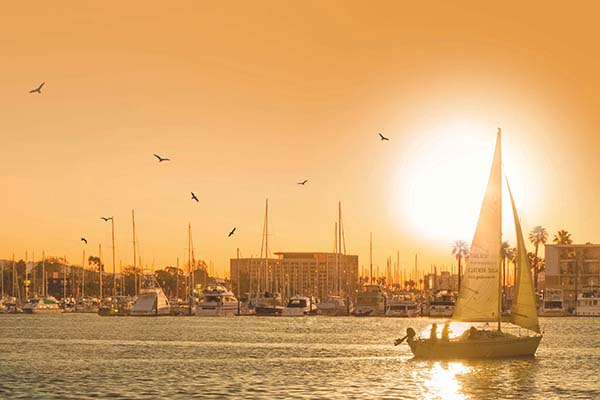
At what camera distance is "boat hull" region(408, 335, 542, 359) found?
66.7 meters

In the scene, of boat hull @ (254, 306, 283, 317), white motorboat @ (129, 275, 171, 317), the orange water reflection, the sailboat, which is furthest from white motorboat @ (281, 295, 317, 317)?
the sailboat

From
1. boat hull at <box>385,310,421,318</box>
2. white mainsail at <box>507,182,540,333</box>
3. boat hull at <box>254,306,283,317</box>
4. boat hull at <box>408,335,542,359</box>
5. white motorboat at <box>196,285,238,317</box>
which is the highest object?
white mainsail at <box>507,182,540,333</box>

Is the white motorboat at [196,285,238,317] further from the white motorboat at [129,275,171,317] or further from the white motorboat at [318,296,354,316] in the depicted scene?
the white motorboat at [318,296,354,316]

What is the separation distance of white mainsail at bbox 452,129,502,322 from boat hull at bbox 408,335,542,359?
74.9 inches

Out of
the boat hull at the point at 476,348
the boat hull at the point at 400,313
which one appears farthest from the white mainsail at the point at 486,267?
the boat hull at the point at 400,313

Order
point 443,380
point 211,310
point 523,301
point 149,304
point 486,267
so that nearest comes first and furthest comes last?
point 443,380, point 486,267, point 523,301, point 211,310, point 149,304

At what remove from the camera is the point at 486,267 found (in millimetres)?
68750

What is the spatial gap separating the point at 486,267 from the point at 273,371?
15.6 meters

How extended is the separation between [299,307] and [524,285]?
12149cm

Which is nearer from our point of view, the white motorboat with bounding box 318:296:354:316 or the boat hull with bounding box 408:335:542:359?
the boat hull with bounding box 408:335:542:359

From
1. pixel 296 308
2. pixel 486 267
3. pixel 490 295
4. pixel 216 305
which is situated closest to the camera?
pixel 486 267

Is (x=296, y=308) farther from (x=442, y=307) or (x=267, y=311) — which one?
(x=442, y=307)

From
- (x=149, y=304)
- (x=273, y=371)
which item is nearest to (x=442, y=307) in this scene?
(x=149, y=304)

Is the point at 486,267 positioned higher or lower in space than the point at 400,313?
higher
